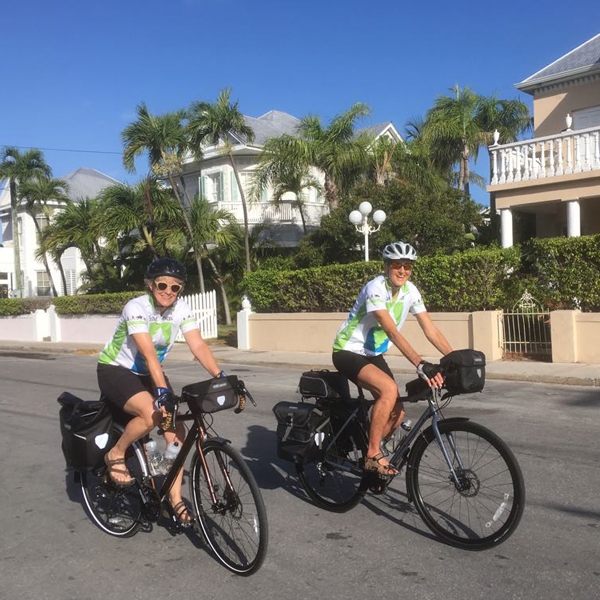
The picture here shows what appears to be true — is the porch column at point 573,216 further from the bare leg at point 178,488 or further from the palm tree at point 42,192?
the palm tree at point 42,192

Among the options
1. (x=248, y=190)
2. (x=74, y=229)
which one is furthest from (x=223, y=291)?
(x=74, y=229)

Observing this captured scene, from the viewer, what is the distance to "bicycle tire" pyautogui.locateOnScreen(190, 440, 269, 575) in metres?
3.98

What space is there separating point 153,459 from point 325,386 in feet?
4.20

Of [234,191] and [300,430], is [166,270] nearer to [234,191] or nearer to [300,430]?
[300,430]

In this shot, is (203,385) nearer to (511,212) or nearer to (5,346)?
(511,212)

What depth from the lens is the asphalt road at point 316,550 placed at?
3.95 meters

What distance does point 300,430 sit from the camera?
5055mm

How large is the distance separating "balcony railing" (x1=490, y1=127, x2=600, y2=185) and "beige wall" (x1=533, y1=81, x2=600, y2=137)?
12.2 feet

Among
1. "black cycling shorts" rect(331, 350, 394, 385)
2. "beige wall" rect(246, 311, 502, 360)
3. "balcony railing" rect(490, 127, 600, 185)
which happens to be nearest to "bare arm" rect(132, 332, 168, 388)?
"black cycling shorts" rect(331, 350, 394, 385)

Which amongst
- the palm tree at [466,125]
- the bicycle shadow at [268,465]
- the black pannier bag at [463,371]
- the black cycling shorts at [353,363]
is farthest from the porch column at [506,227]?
the black pannier bag at [463,371]

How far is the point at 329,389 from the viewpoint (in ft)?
16.7

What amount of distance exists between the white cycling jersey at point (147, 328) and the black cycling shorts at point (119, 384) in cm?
6

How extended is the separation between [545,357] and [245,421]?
26.3 feet

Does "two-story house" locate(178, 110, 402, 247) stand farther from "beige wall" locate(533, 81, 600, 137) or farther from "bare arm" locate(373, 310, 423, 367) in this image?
"bare arm" locate(373, 310, 423, 367)
